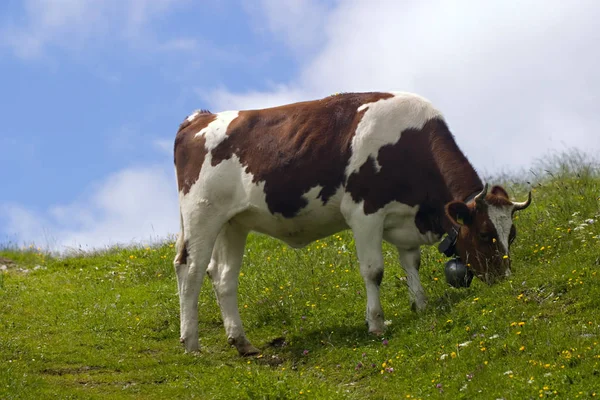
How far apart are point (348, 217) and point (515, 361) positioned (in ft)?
12.1

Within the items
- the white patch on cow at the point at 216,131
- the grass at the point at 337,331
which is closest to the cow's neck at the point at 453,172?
the grass at the point at 337,331

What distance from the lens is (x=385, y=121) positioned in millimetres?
12703

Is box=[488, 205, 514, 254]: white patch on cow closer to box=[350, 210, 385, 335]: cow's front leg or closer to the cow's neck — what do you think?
the cow's neck

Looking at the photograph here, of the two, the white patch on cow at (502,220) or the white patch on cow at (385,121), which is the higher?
the white patch on cow at (385,121)

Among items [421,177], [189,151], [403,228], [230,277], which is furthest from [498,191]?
[189,151]

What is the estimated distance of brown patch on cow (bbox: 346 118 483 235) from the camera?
12422mm

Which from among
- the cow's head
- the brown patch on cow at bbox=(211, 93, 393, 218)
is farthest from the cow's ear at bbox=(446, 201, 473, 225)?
the brown patch on cow at bbox=(211, 93, 393, 218)

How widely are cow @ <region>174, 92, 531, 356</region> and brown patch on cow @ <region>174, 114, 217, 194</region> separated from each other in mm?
28

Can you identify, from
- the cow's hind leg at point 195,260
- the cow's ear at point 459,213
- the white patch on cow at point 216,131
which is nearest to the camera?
the cow's ear at point 459,213

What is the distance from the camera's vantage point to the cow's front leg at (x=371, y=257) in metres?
12.4

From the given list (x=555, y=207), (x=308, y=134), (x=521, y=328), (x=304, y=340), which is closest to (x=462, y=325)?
(x=521, y=328)

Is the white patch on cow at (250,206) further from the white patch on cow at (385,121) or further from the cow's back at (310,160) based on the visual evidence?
the white patch on cow at (385,121)

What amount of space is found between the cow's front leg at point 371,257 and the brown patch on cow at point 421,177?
186 mm

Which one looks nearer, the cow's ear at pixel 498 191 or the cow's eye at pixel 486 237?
the cow's eye at pixel 486 237
